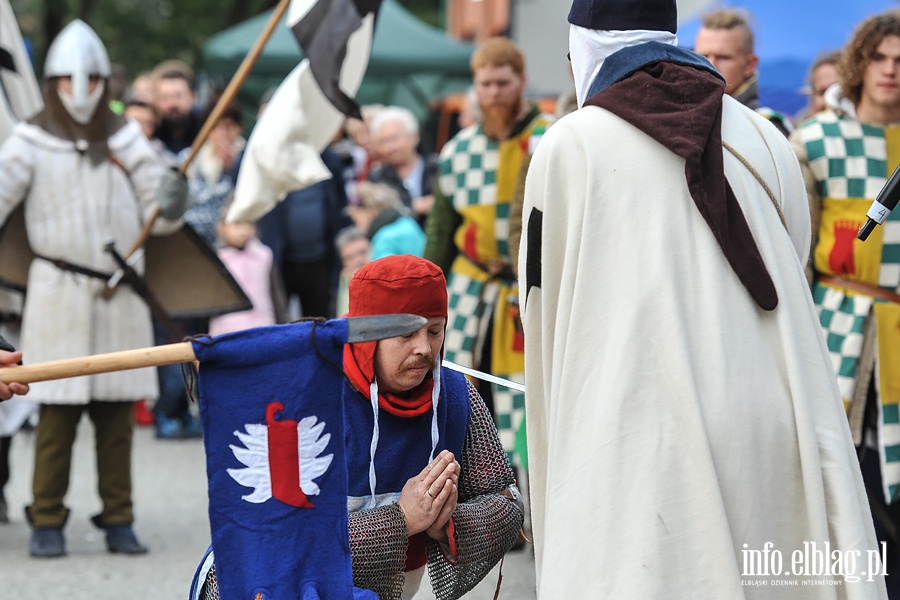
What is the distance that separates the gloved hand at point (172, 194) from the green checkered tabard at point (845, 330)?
9.79ft

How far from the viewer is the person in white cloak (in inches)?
118

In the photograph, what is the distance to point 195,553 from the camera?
22.2 feet

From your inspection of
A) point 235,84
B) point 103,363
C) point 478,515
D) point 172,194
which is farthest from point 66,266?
point 103,363

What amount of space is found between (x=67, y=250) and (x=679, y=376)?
434 cm

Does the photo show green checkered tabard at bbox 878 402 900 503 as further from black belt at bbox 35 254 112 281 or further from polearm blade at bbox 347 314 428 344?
black belt at bbox 35 254 112 281

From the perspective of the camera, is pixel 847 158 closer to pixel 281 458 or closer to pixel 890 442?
pixel 890 442

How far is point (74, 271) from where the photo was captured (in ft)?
22.1

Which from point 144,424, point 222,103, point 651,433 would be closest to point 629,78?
point 651,433

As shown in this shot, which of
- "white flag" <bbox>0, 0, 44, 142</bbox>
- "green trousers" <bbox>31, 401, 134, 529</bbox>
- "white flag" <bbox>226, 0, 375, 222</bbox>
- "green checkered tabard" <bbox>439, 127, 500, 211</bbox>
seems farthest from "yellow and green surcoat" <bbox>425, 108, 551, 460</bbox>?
"white flag" <bbox>0, 0, 44, 142</bbox>

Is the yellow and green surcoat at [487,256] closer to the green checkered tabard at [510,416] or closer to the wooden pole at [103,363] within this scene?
the green checkered tabard at [510,416]

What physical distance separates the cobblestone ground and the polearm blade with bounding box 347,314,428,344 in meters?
3.06

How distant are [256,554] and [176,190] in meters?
3.88

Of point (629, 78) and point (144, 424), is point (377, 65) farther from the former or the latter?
point (629, 78)

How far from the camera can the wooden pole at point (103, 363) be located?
9.14ft
